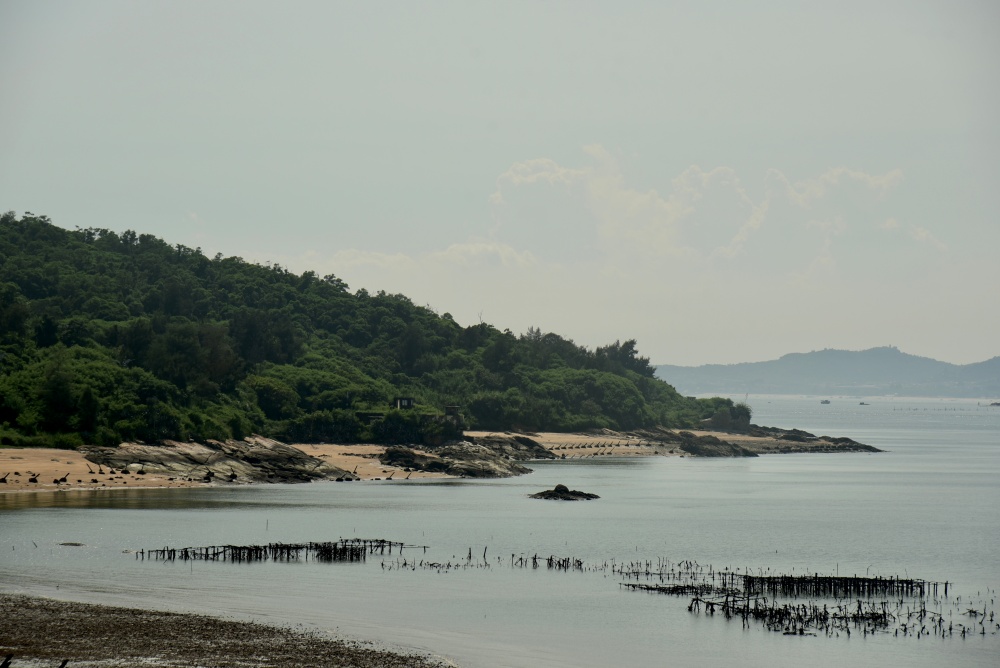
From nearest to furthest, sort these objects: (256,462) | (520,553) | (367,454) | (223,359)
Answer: (520,553), (256,462), (367,454), (223,359)

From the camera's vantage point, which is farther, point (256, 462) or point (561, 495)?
point (256, 462)

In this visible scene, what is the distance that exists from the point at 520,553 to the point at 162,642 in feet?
91.1

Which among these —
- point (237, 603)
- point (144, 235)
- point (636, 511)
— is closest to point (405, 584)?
point (237, 603)

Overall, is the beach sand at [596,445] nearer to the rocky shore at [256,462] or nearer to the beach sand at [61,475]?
the rocky shore at [256,462]

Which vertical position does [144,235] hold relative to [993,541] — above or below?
above

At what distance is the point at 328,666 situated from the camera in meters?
30.2

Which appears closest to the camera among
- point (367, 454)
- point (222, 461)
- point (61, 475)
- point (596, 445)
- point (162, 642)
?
point (162, 642)

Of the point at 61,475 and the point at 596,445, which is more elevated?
the point at 596,445

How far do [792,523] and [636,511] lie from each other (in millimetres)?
12047

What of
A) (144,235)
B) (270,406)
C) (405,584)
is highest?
Answer: (144,235)

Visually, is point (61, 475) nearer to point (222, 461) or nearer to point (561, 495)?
point (222, 461)

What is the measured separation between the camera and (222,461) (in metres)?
96.6

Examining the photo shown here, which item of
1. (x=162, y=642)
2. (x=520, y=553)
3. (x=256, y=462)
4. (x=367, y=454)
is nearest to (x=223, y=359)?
(x=367, y=454)

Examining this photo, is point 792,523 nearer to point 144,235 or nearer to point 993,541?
point 993,541
